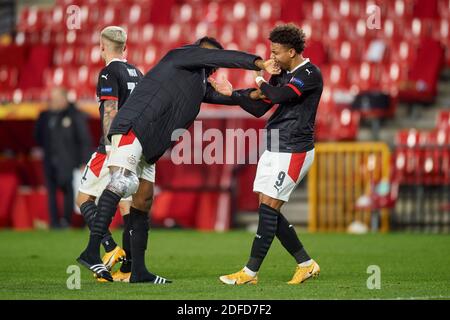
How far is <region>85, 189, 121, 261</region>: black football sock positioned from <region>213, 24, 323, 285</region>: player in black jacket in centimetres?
111

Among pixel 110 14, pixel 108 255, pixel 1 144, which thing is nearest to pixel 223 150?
pixel 1 144

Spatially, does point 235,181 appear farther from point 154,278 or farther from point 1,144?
point 154,278

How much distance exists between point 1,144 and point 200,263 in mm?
9030

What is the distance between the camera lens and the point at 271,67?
8938 millimetres

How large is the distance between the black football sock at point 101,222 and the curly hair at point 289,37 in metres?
1.90

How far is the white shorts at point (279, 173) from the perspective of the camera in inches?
361

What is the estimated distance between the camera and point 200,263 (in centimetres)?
1169

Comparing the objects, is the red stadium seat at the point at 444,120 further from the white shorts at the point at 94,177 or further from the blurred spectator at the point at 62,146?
the white shorts at the point at 94,177

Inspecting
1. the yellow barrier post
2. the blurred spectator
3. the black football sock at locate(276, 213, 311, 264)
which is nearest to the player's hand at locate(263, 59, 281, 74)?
the black football sock at locate(276, 213, 311, 264)

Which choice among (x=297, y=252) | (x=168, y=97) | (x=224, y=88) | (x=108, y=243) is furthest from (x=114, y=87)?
(x=297, y=252)

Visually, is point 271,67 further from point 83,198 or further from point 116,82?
point 83,198

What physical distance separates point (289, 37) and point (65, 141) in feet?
31.5

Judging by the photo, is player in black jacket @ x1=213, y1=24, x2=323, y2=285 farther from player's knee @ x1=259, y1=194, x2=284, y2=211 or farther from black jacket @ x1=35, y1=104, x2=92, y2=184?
black jacket @ x1=35, y1=104, x2=92, y2=184

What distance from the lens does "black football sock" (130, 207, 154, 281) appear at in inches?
356
